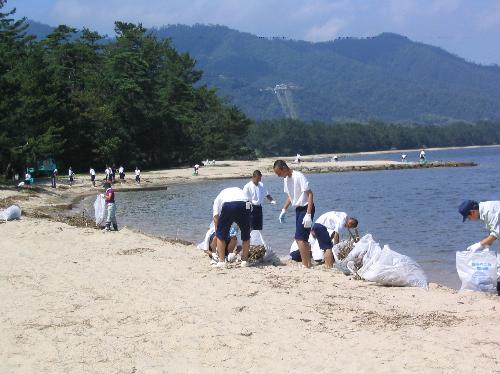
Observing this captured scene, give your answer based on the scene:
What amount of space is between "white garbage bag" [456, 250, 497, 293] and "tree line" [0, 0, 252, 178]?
1078 inches

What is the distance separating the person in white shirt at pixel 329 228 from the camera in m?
10.5

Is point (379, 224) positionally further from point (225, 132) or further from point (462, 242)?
point (225, 132)

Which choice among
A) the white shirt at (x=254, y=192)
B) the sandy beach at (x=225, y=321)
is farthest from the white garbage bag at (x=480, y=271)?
the white shirt at (x=254, y=192)

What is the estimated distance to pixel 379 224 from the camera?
71.5 ft

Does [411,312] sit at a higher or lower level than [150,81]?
lower

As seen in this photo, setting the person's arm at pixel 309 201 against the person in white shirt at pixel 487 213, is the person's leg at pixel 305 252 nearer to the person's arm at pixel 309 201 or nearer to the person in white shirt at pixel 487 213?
the person's arm at pixel 309 201

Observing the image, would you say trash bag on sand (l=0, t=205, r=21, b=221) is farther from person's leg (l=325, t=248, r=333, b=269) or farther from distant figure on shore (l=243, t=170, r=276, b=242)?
person's leg (l=325, t=248, r=333, b=269)

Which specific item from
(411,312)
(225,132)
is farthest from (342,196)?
(225,132)

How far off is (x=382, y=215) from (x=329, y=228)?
14.6 m

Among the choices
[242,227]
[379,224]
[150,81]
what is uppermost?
[150,81]

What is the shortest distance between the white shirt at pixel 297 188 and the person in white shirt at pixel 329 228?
79cm

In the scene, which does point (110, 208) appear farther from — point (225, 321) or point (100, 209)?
point (225, 321)

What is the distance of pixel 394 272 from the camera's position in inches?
349

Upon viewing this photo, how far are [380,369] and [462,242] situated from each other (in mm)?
12289
